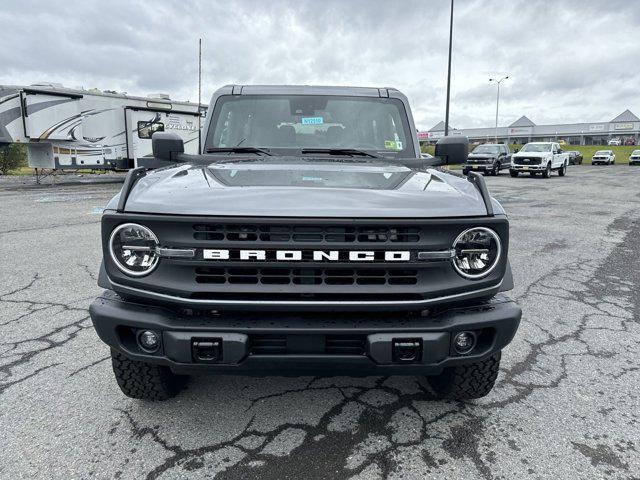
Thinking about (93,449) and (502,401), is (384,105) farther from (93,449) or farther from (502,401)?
(93,449)

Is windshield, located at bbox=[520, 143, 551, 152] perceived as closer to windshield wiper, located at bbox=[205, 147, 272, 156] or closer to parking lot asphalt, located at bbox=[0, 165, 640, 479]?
parking lot asphalt, located at bbox=[0, 165, 640, 479]

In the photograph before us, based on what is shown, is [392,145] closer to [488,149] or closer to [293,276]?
[293,276]

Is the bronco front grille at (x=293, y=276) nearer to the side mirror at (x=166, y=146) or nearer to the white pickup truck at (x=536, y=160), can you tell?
the side mirror at (x=166, y=146)

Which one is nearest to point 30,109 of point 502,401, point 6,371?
point 6,371

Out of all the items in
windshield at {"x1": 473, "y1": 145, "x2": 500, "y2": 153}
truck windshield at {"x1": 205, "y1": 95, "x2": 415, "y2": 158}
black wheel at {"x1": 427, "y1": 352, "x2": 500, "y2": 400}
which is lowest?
black wheel at {"x1": 427, "y1": 352, "x2": 500, "y2": 400}

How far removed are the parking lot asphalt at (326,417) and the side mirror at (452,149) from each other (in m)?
1.51

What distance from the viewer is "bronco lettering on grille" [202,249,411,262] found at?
6.73ft

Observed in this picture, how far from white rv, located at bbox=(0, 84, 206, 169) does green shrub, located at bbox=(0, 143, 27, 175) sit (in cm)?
829

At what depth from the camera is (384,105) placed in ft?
12.5

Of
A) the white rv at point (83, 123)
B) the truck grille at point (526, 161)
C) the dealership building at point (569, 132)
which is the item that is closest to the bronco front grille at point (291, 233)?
the white rv at point (83, 123)

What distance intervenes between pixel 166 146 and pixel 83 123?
14644mm

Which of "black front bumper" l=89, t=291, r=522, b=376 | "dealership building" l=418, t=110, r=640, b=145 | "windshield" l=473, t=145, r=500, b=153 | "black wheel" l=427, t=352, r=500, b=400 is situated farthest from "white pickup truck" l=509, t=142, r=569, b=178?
"dealership building" l=418, t=110, r=640, b=145

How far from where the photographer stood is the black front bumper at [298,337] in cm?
205

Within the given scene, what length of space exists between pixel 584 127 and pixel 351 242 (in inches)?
4398
